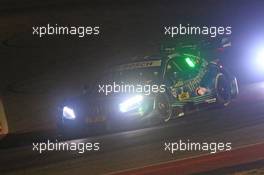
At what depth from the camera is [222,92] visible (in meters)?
10.8

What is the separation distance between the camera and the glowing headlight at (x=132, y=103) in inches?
398

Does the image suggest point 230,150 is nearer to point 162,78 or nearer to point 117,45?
point 162,78

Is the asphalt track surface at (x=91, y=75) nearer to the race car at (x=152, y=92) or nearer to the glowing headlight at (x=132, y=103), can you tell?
the race car at (x=152, y=92)

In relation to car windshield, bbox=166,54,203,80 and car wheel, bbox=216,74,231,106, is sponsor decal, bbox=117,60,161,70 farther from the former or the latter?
car wheel, bbox=216,74,231,106

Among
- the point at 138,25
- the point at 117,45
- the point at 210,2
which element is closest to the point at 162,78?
the point at 117,45

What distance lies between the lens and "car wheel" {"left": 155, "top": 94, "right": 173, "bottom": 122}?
34.0ft

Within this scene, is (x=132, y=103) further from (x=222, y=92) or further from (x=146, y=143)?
(x=222, y=92)

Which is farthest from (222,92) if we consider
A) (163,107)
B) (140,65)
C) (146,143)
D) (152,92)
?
(146,143)

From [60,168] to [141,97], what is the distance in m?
2.01

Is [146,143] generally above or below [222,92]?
below

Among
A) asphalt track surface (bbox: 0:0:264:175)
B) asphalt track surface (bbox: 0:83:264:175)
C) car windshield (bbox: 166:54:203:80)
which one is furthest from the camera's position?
car windshield (bbox: 166:54:203:80)

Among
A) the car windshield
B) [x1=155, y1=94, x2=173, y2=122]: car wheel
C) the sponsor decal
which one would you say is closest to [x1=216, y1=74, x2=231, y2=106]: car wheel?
the car windshield

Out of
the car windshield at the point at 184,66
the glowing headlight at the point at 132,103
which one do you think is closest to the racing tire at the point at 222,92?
the car windshield at the point at 184,66

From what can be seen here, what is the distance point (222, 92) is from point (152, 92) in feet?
4.73
